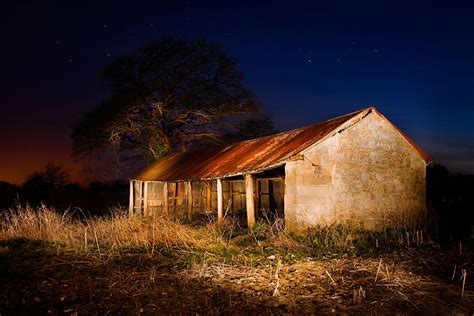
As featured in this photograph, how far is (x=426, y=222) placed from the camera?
12336mm

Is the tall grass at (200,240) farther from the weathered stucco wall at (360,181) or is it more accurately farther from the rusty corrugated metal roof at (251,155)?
the rusty corrugated metal roof at (251,155)

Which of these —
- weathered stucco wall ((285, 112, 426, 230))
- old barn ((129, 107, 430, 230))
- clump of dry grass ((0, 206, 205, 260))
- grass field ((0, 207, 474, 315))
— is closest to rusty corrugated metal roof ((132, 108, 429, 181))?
old barn ((129, 107, 430, 230))

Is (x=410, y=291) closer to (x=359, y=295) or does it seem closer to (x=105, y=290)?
(x=359, y=295)

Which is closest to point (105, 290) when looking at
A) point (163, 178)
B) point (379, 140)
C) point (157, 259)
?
point (157, 259)

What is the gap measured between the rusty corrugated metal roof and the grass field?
7.01 ft

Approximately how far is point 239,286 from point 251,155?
7957 millimetres

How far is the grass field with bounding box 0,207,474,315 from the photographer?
5949mm

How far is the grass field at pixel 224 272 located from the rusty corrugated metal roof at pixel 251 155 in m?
2.14

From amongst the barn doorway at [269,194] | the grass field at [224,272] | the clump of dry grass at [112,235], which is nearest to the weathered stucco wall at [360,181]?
the grass field at [224,272]

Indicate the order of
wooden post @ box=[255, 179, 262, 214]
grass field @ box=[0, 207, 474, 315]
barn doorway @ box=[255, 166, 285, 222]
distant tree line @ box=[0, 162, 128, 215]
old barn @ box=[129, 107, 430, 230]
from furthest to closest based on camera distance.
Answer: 1. distant tree line @ box=[0, 162, 128, 215]
2. barn doorway @ box=[255, 166, 285, 222]
3. wooden post @ box=[255, 179, 262, 214]
4. old barn @ box=[129, 107, 430, 230]
5. grass field @ box=[0, 207, 474, 315]

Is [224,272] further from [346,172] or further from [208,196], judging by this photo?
[208,196]

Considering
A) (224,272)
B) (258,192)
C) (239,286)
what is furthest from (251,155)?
(239,286)

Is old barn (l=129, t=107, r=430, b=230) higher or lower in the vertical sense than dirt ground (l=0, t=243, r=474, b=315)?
higher

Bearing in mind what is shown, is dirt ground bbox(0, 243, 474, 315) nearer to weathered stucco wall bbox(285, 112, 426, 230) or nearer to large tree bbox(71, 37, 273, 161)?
weathered stucco wall bbox(285, 112, 426, 230)
